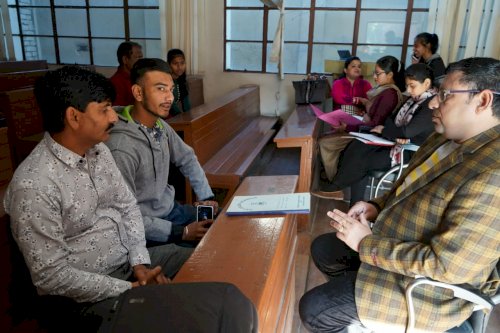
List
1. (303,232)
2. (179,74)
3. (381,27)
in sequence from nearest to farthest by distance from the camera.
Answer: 1. (303,232)
2. (179,74)
3. (381,27)

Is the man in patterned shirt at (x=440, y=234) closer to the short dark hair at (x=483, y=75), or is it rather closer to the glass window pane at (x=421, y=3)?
the short dark hair at (x=483, y=75)

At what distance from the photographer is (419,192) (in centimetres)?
123

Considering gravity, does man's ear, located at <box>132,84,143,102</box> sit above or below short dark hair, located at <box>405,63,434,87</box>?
below

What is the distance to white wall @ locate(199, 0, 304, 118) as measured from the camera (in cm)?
517

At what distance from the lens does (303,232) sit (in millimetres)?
2816

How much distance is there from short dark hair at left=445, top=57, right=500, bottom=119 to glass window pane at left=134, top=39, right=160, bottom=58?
498 cm

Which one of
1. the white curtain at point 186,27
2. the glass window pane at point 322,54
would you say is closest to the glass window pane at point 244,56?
the white curtain at point 186,27

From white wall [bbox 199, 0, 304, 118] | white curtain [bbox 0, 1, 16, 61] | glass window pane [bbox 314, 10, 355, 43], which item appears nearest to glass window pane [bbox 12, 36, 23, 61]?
white curtain [bbox 0, 1, 16, 61]

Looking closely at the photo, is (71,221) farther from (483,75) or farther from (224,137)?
(224,137)

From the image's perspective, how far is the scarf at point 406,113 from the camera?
2535 millimetres

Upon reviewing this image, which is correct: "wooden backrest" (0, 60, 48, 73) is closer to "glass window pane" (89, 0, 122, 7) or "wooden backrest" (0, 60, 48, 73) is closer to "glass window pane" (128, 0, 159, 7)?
"glass window pane" (89, 0, 122, 7)

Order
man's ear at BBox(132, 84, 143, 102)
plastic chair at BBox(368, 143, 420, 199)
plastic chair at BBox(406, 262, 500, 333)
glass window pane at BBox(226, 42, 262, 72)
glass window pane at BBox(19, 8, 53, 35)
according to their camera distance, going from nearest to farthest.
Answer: plastic chair at BBox(406, 262, 500, 333)
man's ear at BBox(132, 84, 143, 102)
plastic chair at BBox(368, 143, 420, 199)
glass window pane at BBox(226, 42, 262, 72)
glass window pane at BBox(19, 8, 53, 35)

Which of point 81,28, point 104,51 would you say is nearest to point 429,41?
point 104,51

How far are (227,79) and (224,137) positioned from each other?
2093 millimetres
